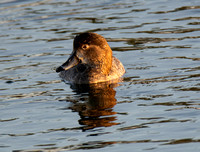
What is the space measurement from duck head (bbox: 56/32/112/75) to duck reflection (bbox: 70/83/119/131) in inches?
21.7

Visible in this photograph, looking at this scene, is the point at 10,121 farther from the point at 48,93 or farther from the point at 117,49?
the point at 117,49

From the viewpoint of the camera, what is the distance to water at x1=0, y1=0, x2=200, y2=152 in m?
8.74

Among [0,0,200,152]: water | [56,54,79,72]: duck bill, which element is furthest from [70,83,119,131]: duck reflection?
[56,54,79,72]: duck bill

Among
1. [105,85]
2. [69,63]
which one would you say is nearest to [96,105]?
[105,85]

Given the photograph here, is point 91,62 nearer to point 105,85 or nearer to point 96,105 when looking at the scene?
point 105,85

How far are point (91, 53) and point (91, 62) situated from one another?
0.27 meters

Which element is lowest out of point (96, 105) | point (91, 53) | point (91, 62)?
point (96, 105)

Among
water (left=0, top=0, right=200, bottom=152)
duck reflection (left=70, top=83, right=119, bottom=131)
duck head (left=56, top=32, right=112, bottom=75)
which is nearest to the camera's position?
water (left=0, top=0, right=200, bottom=152)

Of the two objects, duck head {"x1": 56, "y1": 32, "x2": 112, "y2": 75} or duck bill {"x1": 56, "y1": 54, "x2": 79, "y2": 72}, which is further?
duck head {"x1": 56, "y1": 32, "x2": 112, "y2": 75}

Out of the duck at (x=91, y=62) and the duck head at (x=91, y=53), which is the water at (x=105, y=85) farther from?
the duck head at (x=91, y=53)

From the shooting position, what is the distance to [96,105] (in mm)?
10734

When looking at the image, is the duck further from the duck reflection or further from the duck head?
the duck reflection

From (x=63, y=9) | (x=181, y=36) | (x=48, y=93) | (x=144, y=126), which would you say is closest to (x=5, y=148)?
(x=144, y=126)

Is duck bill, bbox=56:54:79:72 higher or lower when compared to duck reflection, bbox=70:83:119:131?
higher
